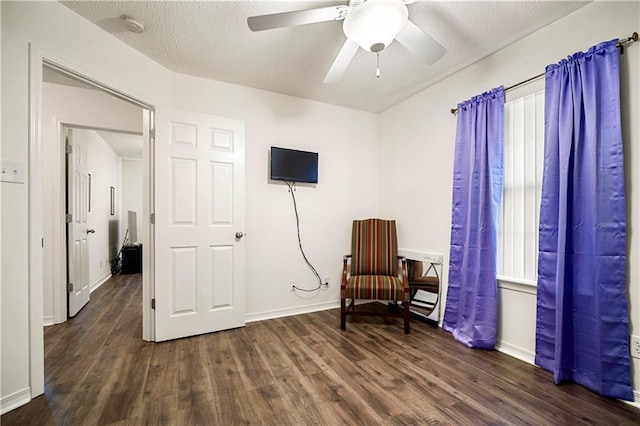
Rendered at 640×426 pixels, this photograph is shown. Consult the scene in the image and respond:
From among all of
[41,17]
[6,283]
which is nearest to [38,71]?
[41,17]

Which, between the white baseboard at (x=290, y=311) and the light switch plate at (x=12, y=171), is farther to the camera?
the white baseboard at (x=290, y=311)

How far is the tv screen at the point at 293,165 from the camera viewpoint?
2977mm

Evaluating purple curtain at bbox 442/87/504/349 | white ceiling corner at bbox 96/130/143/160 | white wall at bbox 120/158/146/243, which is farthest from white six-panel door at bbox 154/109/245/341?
white wall at bbox 120/158/146/243

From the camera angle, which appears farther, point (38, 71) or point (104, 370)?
point (104, 370)

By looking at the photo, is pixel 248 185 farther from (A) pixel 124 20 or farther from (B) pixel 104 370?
(B) pixel 104 370

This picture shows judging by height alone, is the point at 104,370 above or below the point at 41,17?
below

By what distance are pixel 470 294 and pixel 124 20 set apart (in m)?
3.41

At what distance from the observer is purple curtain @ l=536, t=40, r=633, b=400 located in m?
1.60

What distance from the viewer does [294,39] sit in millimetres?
2105

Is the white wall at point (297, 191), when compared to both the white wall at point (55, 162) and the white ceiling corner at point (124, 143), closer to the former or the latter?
the white wall at point (55, 162)

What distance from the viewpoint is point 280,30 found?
2010 mm

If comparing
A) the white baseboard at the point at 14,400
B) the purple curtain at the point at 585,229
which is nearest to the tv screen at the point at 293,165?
the purple curtain at the point at 585,229

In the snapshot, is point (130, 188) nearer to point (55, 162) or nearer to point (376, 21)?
point (55, 162)

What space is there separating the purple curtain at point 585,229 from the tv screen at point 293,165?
2.10 m
